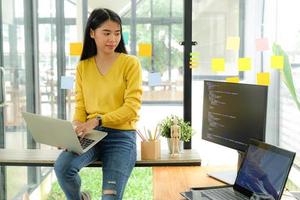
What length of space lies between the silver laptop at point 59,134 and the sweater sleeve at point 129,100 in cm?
9

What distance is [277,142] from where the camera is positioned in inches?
114

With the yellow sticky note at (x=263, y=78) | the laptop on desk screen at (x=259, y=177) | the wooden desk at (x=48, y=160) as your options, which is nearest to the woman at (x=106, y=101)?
the wooden desk at (x=48, y=160)

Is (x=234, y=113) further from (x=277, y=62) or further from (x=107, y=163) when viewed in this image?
(x=277, y=62)

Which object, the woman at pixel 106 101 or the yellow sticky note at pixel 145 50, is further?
the yellow sticky note at pixel 145 50

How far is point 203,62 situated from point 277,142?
0.78m

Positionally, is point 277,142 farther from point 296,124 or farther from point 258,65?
point 258,65

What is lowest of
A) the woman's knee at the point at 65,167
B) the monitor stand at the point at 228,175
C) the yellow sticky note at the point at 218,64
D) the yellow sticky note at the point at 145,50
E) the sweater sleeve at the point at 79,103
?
the monitor stand at the point at 228,175

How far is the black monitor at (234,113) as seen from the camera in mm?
1784

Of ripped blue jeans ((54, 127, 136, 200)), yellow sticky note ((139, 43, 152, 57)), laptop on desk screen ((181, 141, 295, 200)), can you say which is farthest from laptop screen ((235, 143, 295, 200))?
yellow sticky note ((139, 43, 152, 57))

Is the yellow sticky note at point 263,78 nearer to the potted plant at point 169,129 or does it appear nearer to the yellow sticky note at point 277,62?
the yellow sticky note at point 277,62

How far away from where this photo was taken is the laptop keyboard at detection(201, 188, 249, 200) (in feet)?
5.15

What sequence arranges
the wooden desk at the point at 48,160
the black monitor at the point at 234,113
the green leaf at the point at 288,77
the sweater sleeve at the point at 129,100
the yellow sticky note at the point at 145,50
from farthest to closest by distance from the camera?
1. the yellow sticky note at the point at 145,50
2. the green leaf at the point at 288,77
3. the wooden desk at the point at 48,160
4. the sweater sleeve at the point at 129,100
5. the black monitor at the point at 234,113

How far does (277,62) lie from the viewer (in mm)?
2584

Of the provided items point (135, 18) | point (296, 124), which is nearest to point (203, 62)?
point (135, 18)
